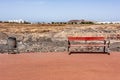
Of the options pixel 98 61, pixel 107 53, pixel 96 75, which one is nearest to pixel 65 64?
pixel 98 61

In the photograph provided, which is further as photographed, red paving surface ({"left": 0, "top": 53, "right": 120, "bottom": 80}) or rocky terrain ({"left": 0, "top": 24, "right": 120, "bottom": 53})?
rocky terrain ({"left": 0, "top": 24, "right": 120, "bottom": 53})

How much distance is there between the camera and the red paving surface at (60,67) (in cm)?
1058

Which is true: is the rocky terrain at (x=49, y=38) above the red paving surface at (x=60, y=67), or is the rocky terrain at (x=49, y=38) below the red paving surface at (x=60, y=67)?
below

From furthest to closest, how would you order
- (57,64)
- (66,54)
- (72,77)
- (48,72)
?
(66,54), (57,64), (48,72), (72,77)

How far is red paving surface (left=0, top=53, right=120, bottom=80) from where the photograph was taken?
1058cm

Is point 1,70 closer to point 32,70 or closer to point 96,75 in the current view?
point 32,70

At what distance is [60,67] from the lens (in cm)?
1236

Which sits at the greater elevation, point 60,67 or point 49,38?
point 60,67

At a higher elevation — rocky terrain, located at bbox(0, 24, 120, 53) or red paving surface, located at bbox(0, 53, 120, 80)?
red paving surface, located at bbox(0, 53, 120, 80)

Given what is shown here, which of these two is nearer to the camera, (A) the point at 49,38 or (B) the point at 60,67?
(B) the point at 60,67

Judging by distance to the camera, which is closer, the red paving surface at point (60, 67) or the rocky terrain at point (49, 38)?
the red paving surface at point (60, 67)

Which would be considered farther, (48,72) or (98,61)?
(98,61)

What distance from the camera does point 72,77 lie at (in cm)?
1043

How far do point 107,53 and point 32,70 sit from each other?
5.58m
